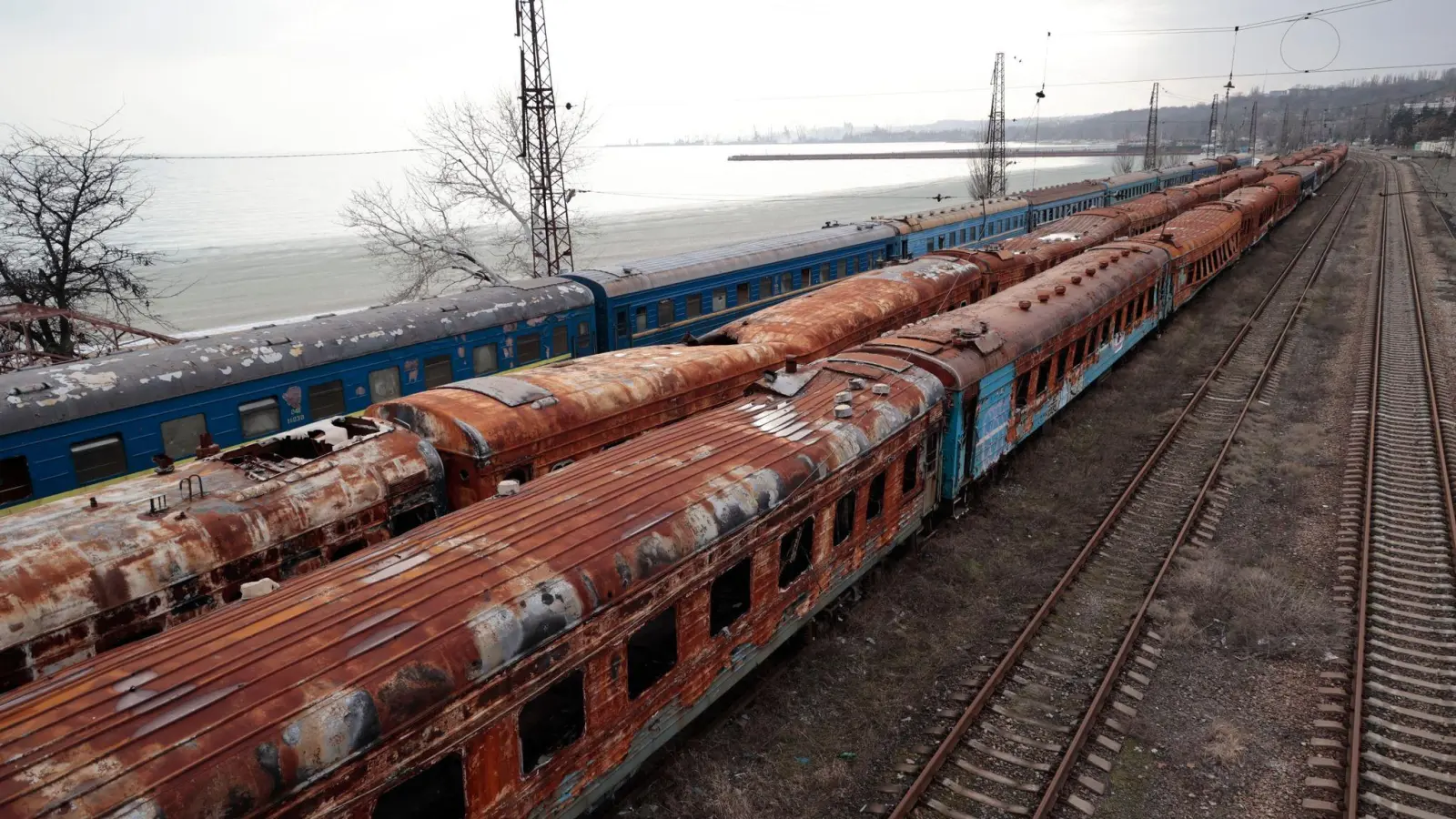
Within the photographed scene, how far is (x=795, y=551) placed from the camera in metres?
9.83

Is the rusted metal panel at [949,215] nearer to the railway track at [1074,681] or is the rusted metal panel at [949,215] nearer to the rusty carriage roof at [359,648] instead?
the railway track at [1074,681]

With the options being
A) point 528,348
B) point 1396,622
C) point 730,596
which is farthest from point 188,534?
point 1396,622

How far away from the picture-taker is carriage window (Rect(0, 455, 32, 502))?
10.5 meters

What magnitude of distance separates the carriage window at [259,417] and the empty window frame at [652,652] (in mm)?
8591

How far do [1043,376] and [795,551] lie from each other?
31.0ft

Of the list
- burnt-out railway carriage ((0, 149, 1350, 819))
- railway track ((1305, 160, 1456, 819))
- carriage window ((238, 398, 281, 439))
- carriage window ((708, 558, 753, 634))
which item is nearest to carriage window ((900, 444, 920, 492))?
burnt-out railway carriage ((0, 149, 1350, 819))

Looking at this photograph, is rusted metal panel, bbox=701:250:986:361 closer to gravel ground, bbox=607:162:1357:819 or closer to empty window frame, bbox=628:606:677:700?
gravel ground, bbox=607:162:1357:819

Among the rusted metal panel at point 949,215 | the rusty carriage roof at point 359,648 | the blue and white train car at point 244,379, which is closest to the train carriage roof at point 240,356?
the blue and white train car at point 244,379

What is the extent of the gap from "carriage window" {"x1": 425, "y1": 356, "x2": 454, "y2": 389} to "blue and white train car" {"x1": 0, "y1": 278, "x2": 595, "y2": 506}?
0.02 meters

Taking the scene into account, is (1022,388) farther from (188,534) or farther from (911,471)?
(188,534)

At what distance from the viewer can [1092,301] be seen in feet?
62.9

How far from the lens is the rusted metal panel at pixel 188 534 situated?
7.07 metres

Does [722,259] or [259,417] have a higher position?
[722,259]

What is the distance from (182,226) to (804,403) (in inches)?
3553
